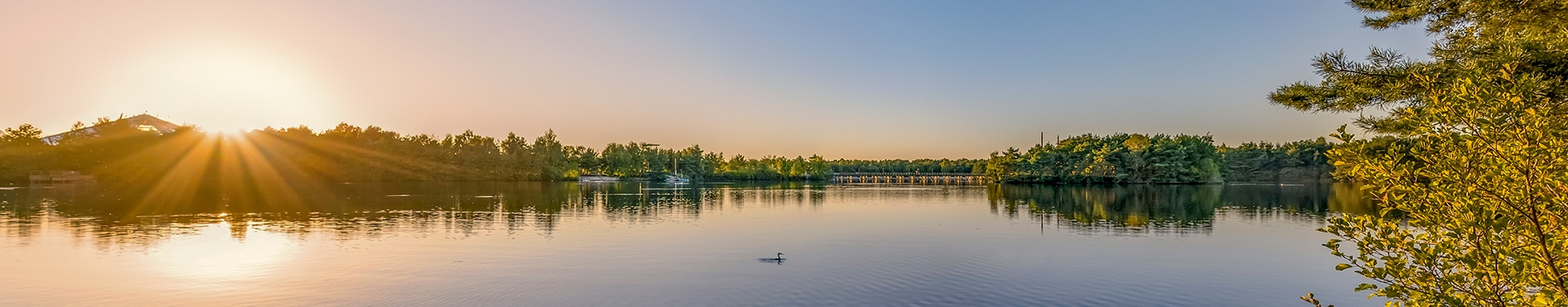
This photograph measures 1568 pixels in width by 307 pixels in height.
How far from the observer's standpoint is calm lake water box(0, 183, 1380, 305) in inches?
568

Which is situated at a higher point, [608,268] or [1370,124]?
[1370,124]

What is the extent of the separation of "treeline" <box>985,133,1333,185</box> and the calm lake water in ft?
192

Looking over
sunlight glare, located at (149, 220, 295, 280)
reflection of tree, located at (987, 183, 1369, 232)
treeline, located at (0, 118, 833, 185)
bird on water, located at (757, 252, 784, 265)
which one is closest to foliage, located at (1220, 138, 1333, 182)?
reflection of tree, located at (987, 183, 1369, 232)

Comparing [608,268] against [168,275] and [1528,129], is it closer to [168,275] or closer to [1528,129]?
[168,275]

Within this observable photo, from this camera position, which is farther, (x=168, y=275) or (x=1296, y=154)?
(x=1296, y=154)

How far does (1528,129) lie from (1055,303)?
32.4ft

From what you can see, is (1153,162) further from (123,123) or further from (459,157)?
(123,123)

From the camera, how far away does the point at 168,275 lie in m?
16.1

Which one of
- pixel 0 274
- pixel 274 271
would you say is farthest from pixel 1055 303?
pixel 0 274

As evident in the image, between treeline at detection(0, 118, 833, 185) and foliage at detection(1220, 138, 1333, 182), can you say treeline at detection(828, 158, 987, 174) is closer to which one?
treeline at detection(0, 118, 833, 185)

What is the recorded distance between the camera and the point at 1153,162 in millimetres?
91812

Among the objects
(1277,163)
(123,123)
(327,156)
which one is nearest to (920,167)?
(1277,163)

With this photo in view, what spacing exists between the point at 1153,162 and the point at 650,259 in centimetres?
8557

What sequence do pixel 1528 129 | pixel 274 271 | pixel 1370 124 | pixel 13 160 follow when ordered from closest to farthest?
pixel 1528 129, pixel 1370 124, pixel 274 271, pixel 13 160
